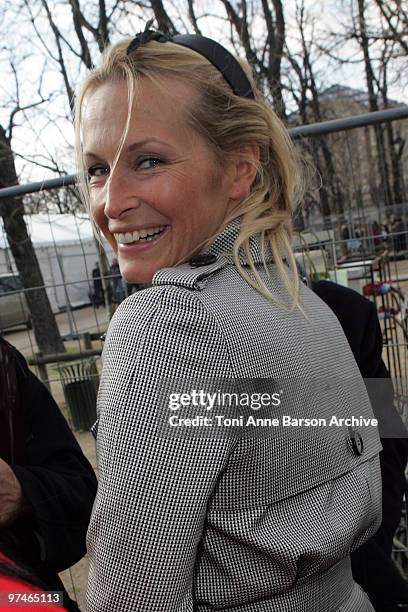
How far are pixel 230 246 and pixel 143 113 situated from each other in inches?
10.8

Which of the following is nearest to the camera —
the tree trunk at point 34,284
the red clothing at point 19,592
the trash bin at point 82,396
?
the red clothing at point 19,592

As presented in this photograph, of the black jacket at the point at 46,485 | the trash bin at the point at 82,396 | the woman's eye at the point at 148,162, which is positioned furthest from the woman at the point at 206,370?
the trash bin at the point at 82,396

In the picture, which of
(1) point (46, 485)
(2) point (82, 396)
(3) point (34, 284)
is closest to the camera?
(1) point (46, 485)

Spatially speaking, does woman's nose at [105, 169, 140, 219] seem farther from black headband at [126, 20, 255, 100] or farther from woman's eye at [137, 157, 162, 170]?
black headband at [126, 20, 255, 100]

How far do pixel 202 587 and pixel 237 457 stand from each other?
204mm

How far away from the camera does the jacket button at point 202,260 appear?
1041 millimetres

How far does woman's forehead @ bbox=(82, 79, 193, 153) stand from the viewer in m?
1.09

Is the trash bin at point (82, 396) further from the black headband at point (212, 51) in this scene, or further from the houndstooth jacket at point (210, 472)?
the houndstooth jacket at point (210, 472)

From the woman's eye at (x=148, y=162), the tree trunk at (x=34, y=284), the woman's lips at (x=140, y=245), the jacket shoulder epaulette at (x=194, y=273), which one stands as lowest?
the tree trunk at (x=34, y=284)

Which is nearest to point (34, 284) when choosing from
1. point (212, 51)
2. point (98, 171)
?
point (98, 171)

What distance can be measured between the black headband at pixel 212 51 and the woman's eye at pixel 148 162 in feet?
0.68

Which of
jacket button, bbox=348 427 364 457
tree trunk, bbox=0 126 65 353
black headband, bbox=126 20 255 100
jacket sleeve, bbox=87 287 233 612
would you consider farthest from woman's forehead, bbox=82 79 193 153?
tree trunk, bbox=0 126 65 353

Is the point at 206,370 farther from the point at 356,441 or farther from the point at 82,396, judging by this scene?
the point at 82,396

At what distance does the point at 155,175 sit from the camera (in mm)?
1129
